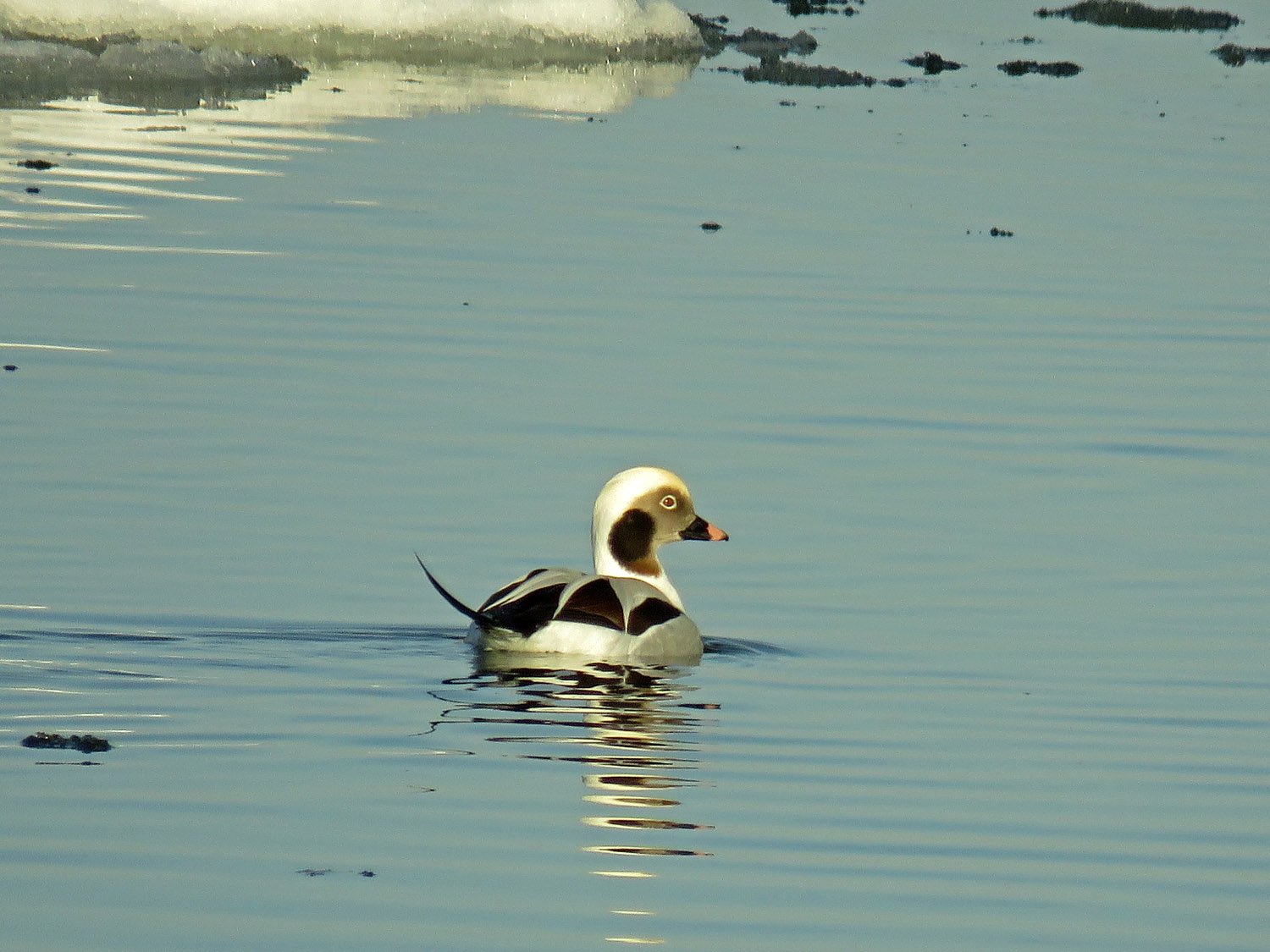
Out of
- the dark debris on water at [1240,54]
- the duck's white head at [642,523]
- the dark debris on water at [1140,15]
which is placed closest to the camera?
the duck's white head at [642,523]

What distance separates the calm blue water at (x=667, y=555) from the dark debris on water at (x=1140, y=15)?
14367 mm

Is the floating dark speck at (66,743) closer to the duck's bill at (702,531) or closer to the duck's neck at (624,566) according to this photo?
the duck's neck at (624,566)

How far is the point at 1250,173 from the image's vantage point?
20.1 m

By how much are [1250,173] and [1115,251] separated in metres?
4.07

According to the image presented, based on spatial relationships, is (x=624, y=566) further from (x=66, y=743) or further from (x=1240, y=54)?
(x=1240, y=54)

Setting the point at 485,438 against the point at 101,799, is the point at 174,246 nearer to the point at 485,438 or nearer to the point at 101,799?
the point at 485,438

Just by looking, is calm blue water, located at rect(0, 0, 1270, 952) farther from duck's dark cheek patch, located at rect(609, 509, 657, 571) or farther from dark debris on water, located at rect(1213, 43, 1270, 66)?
dark debris on water, located at rect(1213, 43, 1270, 66)

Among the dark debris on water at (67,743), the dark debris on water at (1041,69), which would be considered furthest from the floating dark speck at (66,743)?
the dark debris on water at (1041,69)

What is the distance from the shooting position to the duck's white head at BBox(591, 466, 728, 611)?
30.1 feet

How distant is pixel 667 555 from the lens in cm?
1045

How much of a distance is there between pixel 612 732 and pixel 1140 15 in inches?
1155

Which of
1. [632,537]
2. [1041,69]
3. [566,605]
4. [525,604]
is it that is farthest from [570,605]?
[1041,69]

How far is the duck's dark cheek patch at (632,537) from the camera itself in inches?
365

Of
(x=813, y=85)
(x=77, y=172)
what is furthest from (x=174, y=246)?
(x=813, y=85)
